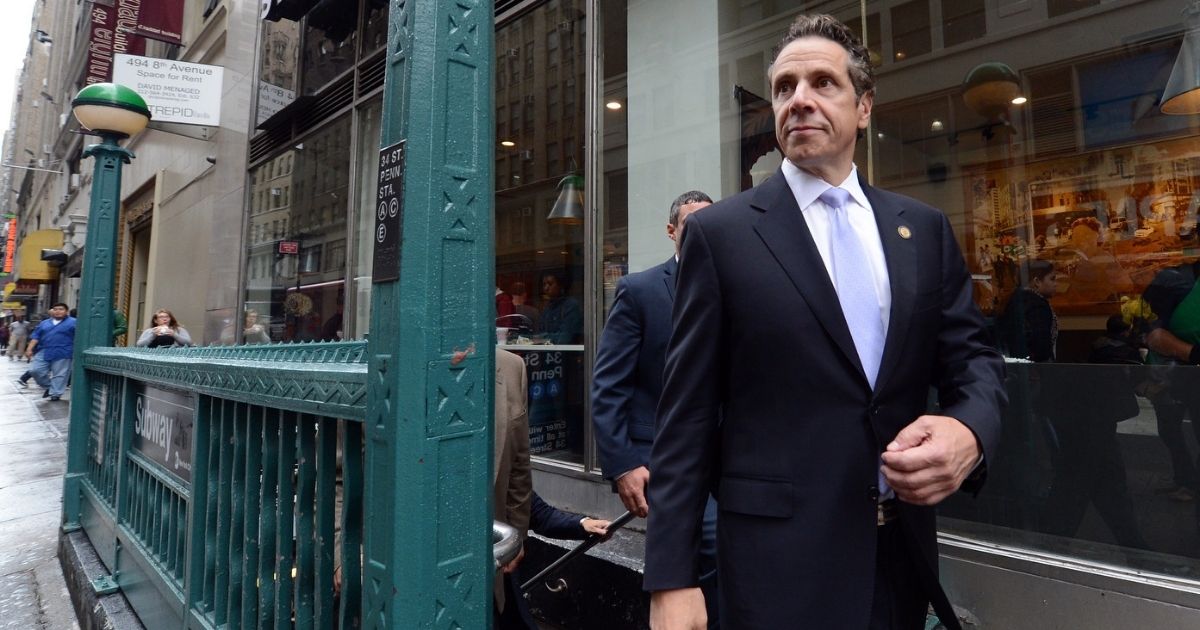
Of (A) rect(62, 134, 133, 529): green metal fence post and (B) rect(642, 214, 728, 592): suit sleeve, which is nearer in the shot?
(B) rect(642, 214, 728, 592): suit sleeve

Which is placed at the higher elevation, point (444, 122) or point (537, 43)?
point (537, 43)

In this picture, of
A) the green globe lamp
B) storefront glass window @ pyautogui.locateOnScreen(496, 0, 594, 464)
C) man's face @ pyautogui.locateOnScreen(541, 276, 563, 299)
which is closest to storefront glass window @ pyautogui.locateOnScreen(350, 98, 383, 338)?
storefront glass window @ pyautogui.locateOnScreen(496, 0, 594, 464)

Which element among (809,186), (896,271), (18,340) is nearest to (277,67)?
(809,186)

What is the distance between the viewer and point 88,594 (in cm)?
337

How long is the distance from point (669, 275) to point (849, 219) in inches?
54.9

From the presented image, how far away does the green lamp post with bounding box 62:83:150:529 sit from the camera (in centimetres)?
448

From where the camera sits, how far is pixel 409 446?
120cm

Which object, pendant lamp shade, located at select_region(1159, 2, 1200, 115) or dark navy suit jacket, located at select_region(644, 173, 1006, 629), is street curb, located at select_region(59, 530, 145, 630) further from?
pendant lamp shade, located at select_region(1159, 2, 1200, 115)

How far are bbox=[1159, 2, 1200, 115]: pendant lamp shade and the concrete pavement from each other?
669 centimetres

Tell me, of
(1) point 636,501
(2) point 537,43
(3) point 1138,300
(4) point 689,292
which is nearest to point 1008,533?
(3) point 1138,300

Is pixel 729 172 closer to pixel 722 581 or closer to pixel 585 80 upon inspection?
pixel 585 80

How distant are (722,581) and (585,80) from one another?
5.09 metres

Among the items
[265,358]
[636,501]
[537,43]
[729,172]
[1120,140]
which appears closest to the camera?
[265,358]

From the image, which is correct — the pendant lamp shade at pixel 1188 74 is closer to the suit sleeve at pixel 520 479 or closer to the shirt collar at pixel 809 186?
the shirt collar at pixel 809 186
